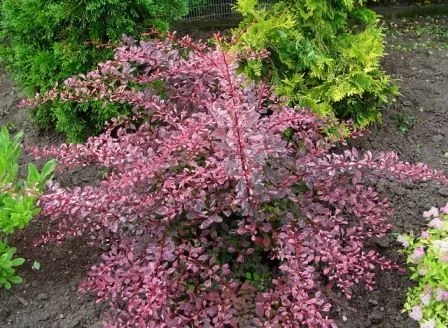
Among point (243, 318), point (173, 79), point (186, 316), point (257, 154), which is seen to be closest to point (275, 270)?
point (243, 318)

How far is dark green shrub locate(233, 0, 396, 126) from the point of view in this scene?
140 inches

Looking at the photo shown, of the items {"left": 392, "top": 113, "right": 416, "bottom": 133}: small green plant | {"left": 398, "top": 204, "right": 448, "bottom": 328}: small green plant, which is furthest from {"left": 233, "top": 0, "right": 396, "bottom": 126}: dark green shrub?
{"left": 398, "top": 204, "right": 448, "bottom": 328}: small green plant

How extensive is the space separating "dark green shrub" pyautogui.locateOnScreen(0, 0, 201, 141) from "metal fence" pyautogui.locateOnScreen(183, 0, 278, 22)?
4.20 ft

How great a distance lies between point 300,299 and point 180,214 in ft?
2.11

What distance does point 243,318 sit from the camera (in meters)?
2.47

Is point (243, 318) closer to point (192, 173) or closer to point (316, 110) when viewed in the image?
point (192, 173)

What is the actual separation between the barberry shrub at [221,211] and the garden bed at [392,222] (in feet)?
0.66

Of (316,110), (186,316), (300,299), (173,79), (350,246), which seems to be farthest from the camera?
(316,110)

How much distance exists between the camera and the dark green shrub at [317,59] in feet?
11.7

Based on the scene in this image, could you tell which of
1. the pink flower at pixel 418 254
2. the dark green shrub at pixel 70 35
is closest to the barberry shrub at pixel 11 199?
the dark green shrub at pixel 70 35

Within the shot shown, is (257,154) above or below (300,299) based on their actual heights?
above

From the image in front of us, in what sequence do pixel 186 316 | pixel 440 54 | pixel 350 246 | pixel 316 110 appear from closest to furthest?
pixel 186 316
pixel 350 246
pixel 316 110
pixel 440 54

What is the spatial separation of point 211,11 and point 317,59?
73.9 inches

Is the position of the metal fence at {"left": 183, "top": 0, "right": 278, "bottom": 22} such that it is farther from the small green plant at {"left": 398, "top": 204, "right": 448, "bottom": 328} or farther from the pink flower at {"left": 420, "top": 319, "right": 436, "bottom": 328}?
the pink flower at {"left": 420, "top": 319, "right": 436, "bottom": 328}
